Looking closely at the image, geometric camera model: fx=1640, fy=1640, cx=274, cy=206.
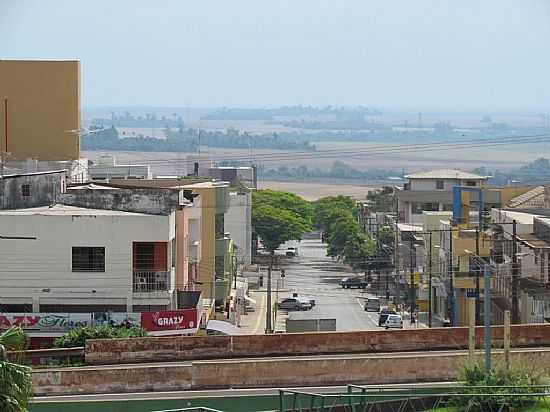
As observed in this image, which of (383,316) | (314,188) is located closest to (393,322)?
(383,316)

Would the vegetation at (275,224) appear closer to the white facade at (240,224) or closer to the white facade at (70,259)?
the white facade at (240,224)

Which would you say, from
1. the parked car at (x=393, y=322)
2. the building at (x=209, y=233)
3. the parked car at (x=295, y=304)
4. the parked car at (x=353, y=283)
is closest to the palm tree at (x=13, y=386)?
the building at (x=209, y=233)

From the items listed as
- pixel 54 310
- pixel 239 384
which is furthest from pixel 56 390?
pixel 54 310

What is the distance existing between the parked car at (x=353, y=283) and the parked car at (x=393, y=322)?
1292cm

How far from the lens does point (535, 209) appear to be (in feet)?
118

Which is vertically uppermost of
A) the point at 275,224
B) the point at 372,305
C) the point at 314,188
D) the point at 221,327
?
the point at 221,327

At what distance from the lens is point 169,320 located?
78.0ft

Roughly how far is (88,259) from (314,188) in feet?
366

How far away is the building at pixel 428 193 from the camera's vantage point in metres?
48.0

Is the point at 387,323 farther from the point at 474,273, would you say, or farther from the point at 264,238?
the point at 264,238

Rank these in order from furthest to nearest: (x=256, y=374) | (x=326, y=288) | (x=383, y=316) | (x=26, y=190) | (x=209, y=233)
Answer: (x=326, y=288) → (x=383, y=316) → (x=209, y=233) → (x=26, y=190) → (x=256, y=374)

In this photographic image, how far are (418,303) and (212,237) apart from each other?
7064mm

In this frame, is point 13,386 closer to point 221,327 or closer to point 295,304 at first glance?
point 221,327

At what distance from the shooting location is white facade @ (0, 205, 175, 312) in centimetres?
2392
